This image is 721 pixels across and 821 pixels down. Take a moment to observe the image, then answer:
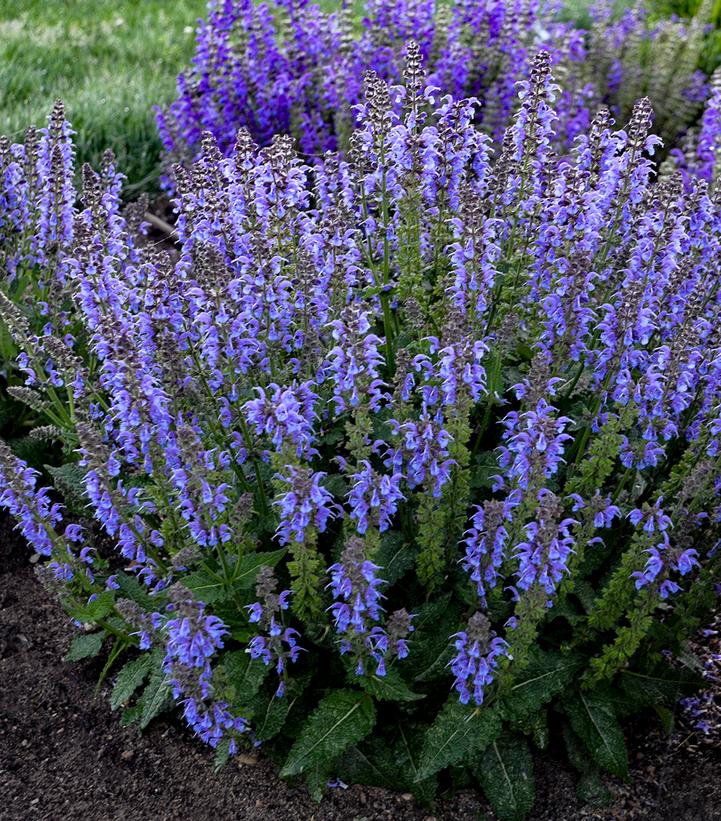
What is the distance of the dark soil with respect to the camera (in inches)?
130

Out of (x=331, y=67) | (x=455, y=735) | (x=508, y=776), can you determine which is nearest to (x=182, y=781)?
(x=455, y=735)

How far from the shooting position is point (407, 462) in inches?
127

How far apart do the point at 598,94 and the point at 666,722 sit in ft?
21.7

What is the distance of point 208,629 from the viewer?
2881mm

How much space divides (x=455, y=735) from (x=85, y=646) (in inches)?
57.3

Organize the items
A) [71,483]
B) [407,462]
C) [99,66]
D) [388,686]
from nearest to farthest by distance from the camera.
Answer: [388,686] < [407,462] < [71,483] < [99,66]

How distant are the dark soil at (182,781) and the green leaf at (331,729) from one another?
0.23 metres

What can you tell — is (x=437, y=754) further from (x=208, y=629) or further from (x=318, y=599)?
(x=208, y=629)

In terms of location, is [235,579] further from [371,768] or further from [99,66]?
[99,66]

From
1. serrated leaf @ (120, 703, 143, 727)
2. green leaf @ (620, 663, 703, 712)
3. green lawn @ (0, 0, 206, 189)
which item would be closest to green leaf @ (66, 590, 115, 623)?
serrated leaf @ (120, 703, 143, 727)

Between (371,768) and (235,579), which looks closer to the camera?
(235,579)

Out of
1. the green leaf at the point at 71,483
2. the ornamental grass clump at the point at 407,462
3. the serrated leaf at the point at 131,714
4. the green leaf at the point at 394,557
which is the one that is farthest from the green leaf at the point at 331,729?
the green leaf at the point at 71,483

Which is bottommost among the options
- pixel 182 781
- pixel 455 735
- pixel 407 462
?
pixel 182 781

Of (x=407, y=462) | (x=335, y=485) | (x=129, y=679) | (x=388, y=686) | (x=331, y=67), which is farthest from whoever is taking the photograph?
(x=331, y=67)
